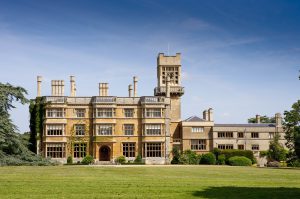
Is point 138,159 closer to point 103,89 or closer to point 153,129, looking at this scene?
point 153,129

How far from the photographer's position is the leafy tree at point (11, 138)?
40344 millimetres

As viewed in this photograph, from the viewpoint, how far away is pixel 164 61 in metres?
63.2

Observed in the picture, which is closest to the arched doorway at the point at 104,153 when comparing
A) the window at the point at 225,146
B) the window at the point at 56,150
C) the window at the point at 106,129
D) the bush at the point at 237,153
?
the window at the point at 106,129

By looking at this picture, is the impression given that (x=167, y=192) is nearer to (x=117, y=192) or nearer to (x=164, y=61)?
(x=117, y=192)

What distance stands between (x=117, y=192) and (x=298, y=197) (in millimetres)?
6622

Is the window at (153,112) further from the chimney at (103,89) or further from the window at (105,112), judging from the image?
the chimney at (103,89)

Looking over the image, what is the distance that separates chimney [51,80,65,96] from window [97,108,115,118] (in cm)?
532

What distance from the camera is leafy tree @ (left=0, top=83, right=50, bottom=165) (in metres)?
40.3

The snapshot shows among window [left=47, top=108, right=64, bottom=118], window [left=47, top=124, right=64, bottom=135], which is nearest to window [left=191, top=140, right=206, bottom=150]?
window [left=47, top=124, right=64, bottom=135]

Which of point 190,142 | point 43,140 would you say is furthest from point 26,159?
point 190,142

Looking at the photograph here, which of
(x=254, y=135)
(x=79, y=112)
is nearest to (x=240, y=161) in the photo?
(x=254, y=135)

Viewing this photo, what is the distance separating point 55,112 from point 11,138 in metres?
12.1

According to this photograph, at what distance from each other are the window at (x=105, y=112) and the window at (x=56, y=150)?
18.4 ft

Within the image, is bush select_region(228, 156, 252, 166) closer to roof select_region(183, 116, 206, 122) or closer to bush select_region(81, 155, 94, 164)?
roof select_region(183, 116, 206, 122)
